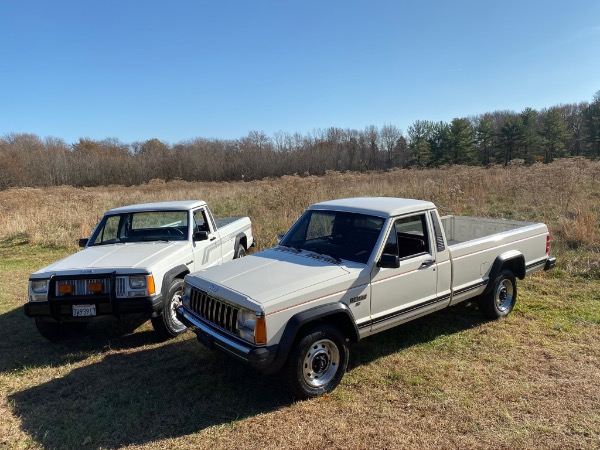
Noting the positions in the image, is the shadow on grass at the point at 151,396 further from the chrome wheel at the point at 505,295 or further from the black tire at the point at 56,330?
the chrome wheel at the point at 505,295

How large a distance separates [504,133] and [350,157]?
27.3 metres

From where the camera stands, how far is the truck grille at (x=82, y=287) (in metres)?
4.82

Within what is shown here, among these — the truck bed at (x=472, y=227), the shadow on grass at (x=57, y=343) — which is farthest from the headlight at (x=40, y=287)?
the truck bed at (x=472, y=227)

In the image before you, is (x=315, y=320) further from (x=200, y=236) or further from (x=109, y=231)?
(x=109, y=231)

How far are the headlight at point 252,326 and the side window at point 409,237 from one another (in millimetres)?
1680

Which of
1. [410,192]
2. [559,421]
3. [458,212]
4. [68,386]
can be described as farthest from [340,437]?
[410,192]

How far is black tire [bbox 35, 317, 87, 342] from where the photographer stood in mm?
5238

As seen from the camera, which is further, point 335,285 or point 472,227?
point 472,227

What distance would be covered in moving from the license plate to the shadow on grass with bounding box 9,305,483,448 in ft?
1.99

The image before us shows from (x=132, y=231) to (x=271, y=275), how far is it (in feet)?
12.4

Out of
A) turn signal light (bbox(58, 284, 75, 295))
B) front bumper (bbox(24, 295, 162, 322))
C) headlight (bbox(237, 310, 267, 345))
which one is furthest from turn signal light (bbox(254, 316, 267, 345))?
turn signal light (bbox(58, 284, 75, 295))

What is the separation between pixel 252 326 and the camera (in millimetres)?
3416

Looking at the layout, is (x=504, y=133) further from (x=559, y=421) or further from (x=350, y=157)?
(x=559, y=421)

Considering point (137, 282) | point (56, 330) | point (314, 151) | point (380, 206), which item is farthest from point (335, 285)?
point (314, 151)
